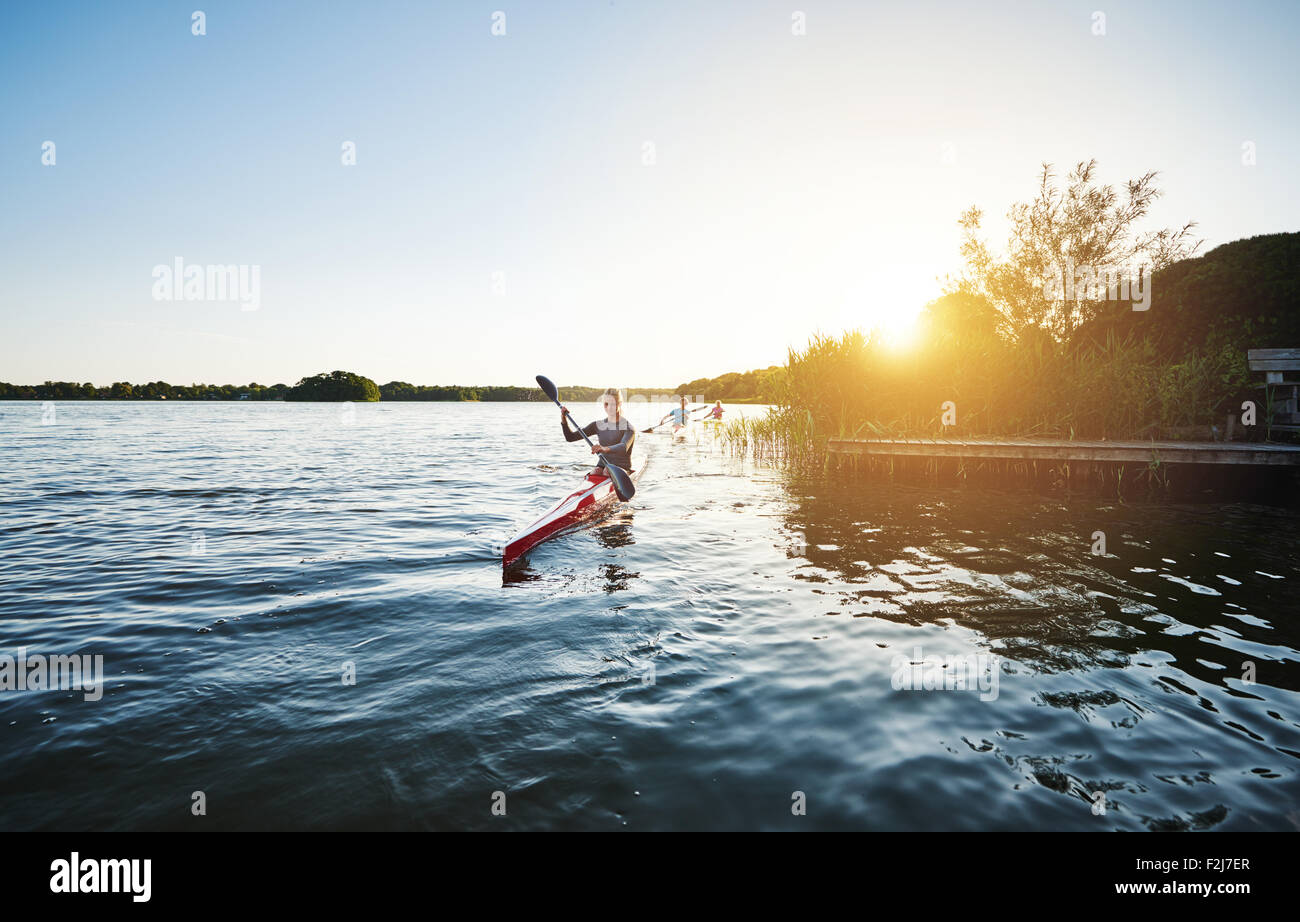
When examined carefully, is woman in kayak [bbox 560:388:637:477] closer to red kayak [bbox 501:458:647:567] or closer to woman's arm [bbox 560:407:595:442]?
woman's arm [bbox 560:407:595:442]

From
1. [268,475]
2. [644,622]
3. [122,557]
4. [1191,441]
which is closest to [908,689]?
[644,622]

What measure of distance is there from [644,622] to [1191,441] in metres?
13.4

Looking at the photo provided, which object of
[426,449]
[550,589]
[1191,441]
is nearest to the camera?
[550,589]

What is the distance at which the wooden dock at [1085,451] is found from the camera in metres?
10.8

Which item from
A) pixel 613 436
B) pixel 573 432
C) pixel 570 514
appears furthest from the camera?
pixel 613 436

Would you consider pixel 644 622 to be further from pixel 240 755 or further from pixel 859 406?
pixel 859 406

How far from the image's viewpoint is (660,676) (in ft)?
13.6

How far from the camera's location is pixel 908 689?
3.98m

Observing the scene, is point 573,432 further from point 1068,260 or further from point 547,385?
point 1068,260

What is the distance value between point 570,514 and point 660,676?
15.0 feet

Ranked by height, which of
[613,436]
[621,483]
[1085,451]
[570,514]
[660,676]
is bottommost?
[660,676]

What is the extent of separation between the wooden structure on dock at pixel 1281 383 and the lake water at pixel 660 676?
20.3 ft

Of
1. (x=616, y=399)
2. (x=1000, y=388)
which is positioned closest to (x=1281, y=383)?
(x=1000, y=388)

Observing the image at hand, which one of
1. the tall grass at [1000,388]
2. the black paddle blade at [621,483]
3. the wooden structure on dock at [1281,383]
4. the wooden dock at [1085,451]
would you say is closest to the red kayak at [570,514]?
the black paddle blade at [621,483]
